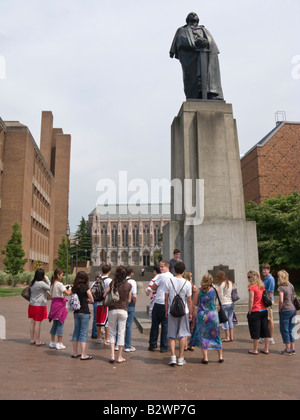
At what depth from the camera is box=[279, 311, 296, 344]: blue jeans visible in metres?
6.74

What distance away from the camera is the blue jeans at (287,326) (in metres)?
6.74

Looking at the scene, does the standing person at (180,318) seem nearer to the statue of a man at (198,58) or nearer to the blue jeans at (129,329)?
the blue jeans at (129,329)

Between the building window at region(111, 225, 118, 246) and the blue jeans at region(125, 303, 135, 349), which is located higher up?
the building window at region(111, 225, 118, 246)

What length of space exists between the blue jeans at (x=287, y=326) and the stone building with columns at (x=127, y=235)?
115 m

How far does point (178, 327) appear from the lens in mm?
5965

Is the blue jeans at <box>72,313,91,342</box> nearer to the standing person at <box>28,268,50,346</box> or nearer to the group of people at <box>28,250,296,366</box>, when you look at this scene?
the group of people at <box>28,250,296,366</box>

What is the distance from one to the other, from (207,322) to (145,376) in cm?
149

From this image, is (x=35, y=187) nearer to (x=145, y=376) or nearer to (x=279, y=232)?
(x=279, y=232)

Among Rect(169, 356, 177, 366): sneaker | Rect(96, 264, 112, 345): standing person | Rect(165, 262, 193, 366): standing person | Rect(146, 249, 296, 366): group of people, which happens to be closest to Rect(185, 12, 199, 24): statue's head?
Rect(146, 249, 296, 366): group of people

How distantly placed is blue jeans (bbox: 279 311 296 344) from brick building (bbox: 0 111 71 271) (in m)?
33.0

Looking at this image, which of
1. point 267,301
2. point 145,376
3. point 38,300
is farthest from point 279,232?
point 145,376
